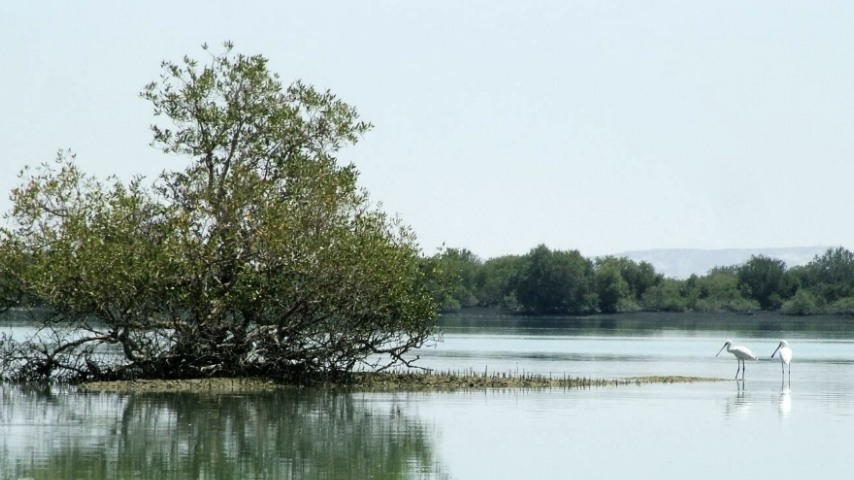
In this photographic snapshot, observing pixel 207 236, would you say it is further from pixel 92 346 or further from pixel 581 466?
pixel 581 466

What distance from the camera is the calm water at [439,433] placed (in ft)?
71.2

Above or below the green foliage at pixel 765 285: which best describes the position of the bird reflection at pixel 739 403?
below

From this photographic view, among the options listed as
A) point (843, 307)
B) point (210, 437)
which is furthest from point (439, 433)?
point (843, 307)

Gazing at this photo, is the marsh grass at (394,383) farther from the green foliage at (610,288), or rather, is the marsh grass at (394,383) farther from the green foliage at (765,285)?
the green foliage at (765,285)

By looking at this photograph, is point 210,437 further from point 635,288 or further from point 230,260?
point 635,288

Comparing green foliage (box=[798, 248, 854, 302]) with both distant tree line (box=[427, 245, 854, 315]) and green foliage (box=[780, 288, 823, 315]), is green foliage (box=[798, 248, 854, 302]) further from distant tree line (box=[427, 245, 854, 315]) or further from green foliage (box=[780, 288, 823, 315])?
green foliage (box=[780, 288, 823, 315])

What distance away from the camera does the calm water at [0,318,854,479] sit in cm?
2169

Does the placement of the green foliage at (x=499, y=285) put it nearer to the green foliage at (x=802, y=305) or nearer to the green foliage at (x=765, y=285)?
the green foliage at (x=765, y=285)

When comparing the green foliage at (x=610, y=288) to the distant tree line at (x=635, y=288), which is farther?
the green foliage at (x=610, y=288)

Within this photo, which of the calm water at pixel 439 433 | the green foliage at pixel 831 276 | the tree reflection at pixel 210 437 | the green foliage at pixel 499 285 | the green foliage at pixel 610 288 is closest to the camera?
the tree reflection at pixel 210 437

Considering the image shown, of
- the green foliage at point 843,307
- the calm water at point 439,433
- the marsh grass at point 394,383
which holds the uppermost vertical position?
the green foliage at point 843,307

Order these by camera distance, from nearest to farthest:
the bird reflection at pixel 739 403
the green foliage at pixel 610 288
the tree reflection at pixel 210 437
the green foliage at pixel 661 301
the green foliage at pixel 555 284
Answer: the tree reflection at pixel 210 437 → the bird reflection at pixel 739 403 → the green foliage at pixel 555 284 → the green foliage at pixel 610 288 → the green foliage at pixel 661 301

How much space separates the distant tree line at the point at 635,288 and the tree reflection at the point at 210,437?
344ft

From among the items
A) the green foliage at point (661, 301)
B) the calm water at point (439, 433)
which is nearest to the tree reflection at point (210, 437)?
the calm water at point (439, 433)
